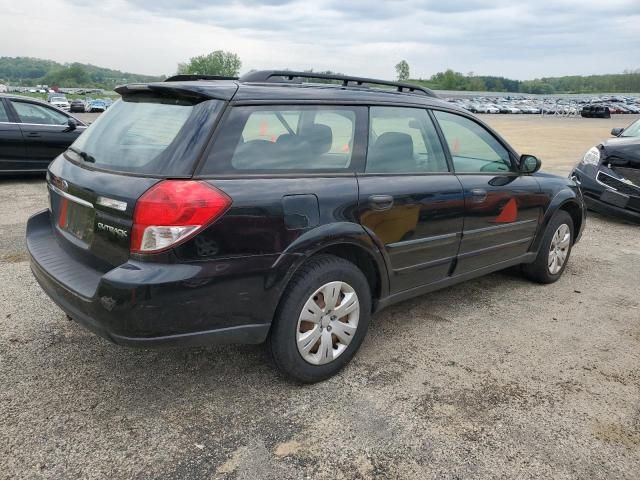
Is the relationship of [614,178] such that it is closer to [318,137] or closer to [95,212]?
[318,137]

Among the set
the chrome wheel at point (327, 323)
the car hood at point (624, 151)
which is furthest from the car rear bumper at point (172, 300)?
the car hood at point (624, 151)

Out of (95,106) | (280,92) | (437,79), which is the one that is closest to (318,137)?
(280,92)

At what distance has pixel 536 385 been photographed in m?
3.04

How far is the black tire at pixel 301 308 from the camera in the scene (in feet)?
8.91

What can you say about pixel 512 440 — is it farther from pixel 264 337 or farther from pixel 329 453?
pixel 264 337

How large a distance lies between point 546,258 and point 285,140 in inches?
112

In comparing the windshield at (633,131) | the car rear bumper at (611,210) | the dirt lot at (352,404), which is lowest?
the dirt lot at (352,404)

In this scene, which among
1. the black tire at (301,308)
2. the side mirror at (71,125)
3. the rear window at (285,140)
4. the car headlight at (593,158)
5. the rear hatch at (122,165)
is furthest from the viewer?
the side mirror at (71,125)

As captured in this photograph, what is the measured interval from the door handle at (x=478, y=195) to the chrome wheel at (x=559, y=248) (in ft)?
4.08

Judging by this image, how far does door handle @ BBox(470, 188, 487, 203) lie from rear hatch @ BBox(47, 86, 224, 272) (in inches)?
76.0

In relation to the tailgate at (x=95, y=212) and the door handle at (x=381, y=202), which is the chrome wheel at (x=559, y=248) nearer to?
the door handle at (x=381, y=202)

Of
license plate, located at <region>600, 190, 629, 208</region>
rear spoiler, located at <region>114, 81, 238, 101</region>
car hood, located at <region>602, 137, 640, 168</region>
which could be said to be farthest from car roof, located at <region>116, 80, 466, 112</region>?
car hood, located at <region>602, 137, 640, 168</region>

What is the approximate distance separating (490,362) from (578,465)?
0.95m

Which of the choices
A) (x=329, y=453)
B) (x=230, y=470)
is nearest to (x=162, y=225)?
(x=230, y=470)
